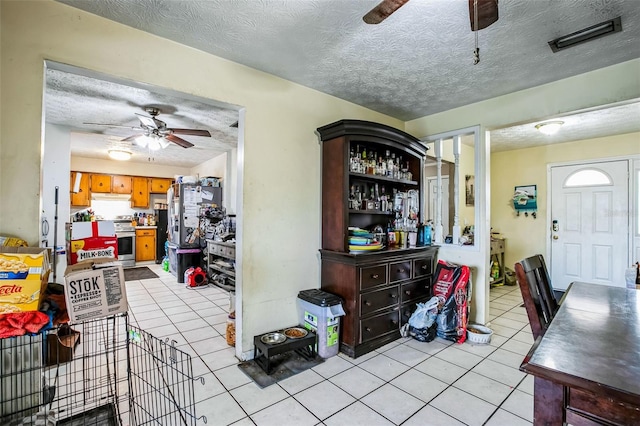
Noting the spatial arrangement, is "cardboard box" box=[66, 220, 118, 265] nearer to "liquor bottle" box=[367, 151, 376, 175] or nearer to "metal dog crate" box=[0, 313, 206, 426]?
"metal dog crate" box=[0, 313, 206, 426]

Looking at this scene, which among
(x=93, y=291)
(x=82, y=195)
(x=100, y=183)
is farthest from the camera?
(x=100, y=183)

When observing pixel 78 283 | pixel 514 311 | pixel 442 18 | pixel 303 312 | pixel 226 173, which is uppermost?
pixel 442 18

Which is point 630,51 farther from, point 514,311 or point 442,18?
point 514,311

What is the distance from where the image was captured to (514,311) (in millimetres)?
3918

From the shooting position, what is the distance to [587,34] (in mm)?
2045

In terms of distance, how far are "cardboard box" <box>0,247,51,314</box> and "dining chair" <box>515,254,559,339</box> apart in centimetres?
228

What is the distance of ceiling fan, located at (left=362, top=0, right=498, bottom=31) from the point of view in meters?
1.33

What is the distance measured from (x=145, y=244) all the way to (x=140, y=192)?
4.43 ft

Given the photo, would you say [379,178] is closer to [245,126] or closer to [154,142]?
[245,126]

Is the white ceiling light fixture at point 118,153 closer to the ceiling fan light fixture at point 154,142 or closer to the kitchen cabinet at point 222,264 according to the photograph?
the ceiling fan light fixture at point 154,142

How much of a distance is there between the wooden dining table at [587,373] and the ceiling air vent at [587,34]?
194 centimetres

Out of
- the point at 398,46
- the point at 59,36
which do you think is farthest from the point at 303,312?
the point at 59,36

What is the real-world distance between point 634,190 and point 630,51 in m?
3.22

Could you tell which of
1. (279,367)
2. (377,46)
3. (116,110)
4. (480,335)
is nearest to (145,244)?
(116,110)
